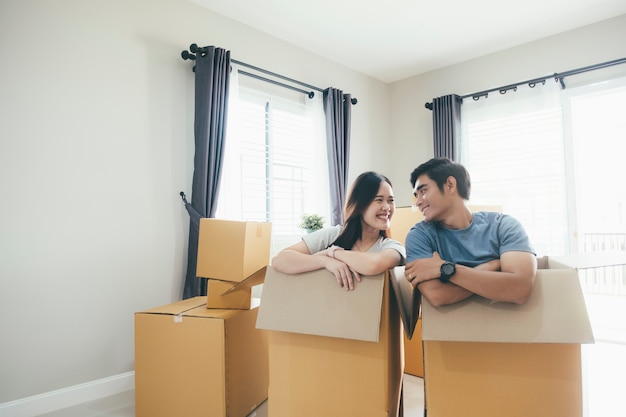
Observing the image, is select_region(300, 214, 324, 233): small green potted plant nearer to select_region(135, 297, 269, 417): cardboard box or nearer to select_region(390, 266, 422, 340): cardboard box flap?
select_region(135, 297, 269, 417): cardboard box

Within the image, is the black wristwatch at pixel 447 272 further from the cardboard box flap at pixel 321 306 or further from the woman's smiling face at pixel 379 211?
the woman's smiling face at pixel 379 211

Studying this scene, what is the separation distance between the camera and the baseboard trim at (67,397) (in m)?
2.10

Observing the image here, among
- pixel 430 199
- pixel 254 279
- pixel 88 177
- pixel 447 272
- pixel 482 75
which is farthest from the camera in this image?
pixel 482 75

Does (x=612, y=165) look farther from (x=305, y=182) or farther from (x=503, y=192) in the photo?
(x=305, y=182)

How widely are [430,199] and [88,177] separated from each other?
6.58 feet

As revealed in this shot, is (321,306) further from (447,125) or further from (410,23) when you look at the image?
(447,125)

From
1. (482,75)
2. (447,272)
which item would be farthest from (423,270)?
(482,75)

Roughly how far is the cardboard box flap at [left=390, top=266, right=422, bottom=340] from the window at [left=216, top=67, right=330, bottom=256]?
179 cm

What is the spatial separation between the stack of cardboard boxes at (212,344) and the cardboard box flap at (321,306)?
0.30m

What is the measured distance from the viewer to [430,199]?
1.59 metres

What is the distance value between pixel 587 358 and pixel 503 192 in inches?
61.7

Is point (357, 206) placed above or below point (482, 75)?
below

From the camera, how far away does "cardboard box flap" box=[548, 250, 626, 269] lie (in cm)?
132

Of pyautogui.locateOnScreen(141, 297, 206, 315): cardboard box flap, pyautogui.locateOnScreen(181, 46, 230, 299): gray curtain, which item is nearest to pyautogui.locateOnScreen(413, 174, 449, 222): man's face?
pyautogui.locateOnScreen(141, 297, 206, 315): cardboard box flap
